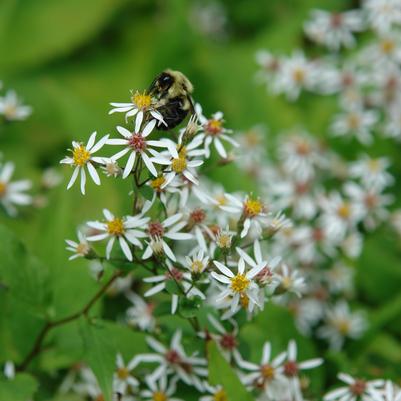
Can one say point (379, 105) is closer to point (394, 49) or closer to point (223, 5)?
point (394, 49)

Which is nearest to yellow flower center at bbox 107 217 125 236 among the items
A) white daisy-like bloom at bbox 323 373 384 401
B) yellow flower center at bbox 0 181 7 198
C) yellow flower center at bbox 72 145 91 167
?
yellow flower center at bbox 72 145 91 167

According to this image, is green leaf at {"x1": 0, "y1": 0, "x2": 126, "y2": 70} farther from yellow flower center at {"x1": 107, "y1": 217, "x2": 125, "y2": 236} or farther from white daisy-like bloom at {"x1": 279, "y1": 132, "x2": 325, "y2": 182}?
yellow flower center at {"x1": 107, "y1": 217, "x2": 125, "y2": 236}

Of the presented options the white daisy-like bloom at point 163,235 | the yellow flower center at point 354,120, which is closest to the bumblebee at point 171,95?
the white daisy-like bloom at point 163,235

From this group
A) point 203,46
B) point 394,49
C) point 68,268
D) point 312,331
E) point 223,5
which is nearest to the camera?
point 68,268

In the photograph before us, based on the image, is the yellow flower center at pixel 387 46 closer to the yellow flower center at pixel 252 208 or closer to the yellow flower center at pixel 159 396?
the yellow flower center at pixel 252 208

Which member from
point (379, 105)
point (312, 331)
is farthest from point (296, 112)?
point (312, 331)

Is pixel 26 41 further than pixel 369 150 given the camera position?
Yes

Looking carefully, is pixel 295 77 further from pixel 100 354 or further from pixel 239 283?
pixel 100 354

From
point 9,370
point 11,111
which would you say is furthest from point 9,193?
point 9,370
